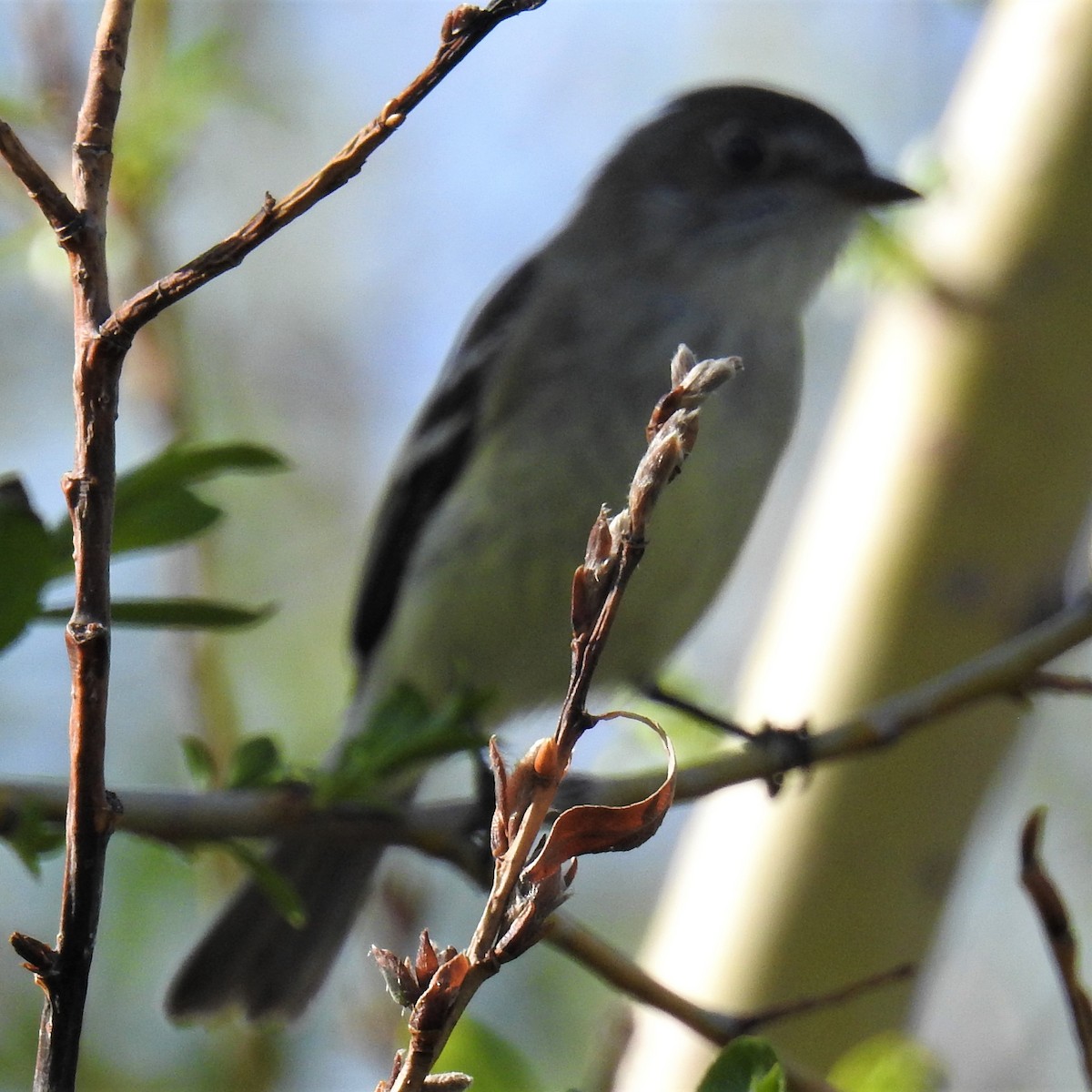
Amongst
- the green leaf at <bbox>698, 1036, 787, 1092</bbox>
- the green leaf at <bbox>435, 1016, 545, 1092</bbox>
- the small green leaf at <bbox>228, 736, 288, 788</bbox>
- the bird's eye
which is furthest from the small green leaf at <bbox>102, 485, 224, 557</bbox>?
the bird's eye

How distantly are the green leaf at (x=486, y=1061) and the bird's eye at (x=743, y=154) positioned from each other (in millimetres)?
2480

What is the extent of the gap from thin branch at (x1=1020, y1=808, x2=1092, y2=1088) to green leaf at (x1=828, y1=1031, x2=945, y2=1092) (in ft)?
1.00

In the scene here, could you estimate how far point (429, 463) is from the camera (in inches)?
135

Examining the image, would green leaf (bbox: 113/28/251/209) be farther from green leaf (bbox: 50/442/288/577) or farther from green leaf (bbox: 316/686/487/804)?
green leaf (bbox: 316/686/487/804)

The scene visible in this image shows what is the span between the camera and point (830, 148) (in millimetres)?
3545

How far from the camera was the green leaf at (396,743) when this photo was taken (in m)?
1.87

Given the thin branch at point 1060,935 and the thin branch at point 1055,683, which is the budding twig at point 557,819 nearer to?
the thin branch at point 1060,935

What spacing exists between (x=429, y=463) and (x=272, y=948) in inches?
43.4

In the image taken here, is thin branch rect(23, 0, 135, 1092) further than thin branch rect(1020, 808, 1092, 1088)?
No

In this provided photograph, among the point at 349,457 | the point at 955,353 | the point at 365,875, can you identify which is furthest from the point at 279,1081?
the point at 349,457

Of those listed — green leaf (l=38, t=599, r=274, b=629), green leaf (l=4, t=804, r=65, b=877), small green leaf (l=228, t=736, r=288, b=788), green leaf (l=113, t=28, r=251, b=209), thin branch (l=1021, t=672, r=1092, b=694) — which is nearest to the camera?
green leaf (l=4, t=804, r=65, b=877)

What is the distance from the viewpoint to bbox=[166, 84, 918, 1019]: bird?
2.99m

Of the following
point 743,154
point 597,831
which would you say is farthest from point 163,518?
point 743,154

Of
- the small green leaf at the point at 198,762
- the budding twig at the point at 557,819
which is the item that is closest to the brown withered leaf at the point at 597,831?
the budding twig at the point at 557,819
